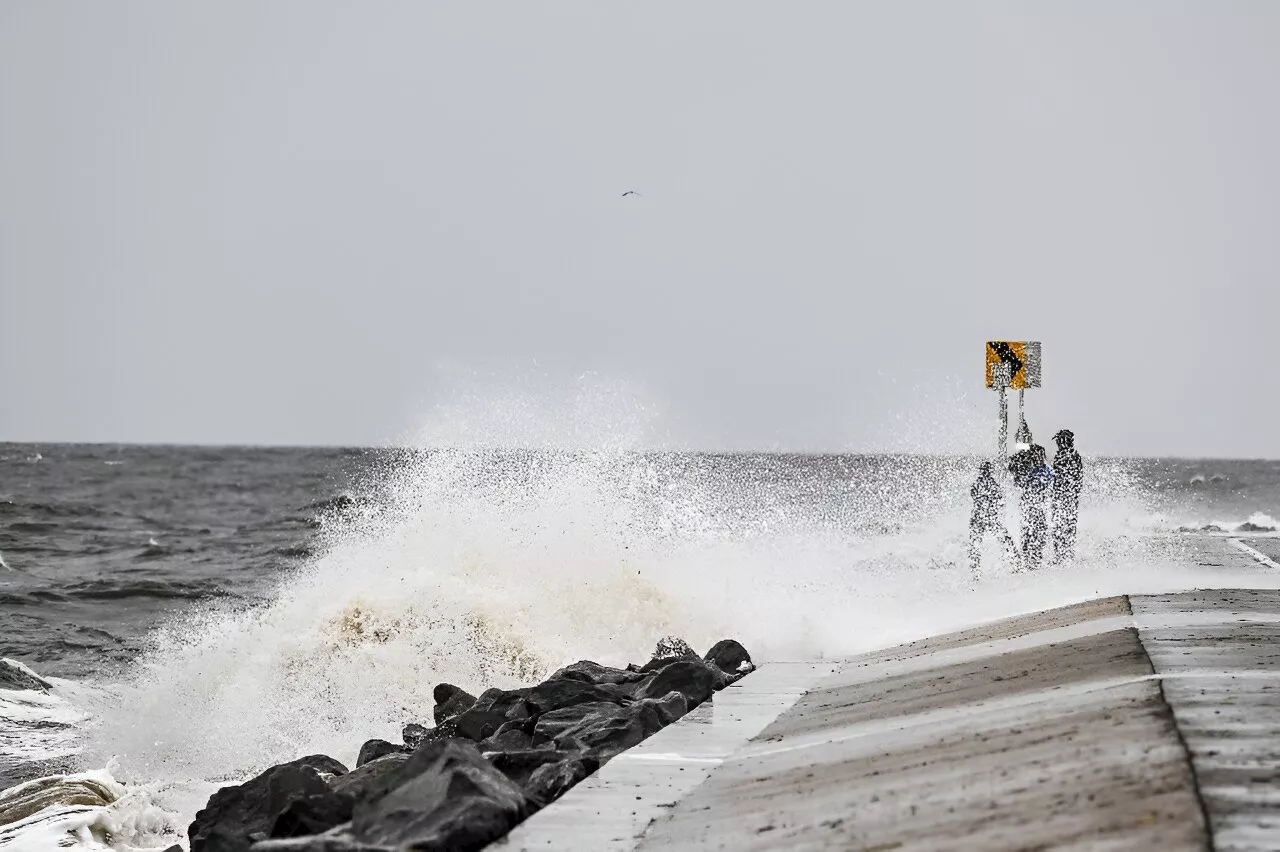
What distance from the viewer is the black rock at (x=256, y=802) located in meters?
6.64

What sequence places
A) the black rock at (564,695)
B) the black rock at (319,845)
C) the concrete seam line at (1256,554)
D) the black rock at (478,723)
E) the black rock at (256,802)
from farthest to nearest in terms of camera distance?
the concrete seam line at (1256,554)
the black rock at (478,723)
the black rock at (564,695)
the black rock at (256,802)
the black rock at (319,845)

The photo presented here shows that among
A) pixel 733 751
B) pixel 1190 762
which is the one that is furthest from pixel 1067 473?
pixel 1190 762

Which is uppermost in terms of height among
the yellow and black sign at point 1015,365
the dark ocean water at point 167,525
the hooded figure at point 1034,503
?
the yellow and black sign at point 1015,365

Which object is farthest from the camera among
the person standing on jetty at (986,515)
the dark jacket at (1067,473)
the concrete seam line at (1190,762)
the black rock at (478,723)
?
the person standing on jetty at (986,515)

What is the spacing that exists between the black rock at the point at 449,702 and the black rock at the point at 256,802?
8.38 ft

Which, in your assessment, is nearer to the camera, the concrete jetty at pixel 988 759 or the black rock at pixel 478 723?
the concrete jetty at pixel 988 759

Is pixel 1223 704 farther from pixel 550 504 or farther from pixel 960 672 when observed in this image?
pixel 550 504

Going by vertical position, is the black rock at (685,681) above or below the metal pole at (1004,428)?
below

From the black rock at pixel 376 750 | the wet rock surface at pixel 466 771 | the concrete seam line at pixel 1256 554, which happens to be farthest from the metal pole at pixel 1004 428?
the black rock at pixel 376 750

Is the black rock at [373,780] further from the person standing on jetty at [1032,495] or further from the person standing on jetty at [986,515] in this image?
the person standing on jetty at [986,515]

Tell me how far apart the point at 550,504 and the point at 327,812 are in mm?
13069

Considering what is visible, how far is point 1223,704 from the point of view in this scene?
5.54 metres

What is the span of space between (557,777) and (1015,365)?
1176 centimetres

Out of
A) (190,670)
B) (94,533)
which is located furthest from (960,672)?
(94,533)
